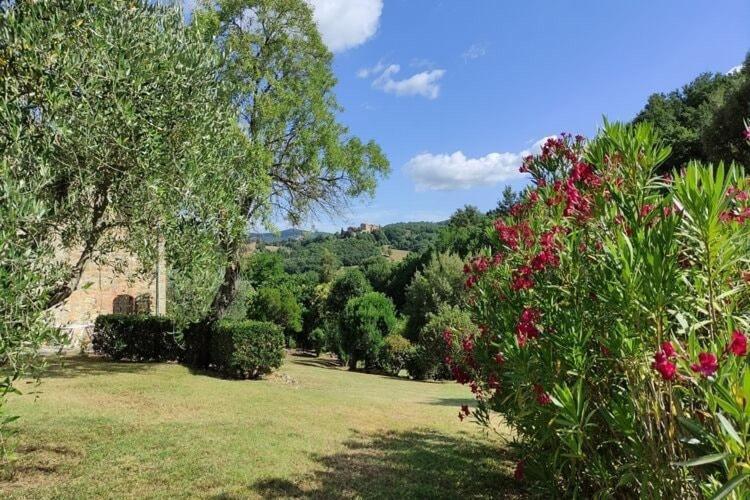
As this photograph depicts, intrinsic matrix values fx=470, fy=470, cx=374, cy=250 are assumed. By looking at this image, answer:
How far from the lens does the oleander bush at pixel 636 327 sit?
201 cm

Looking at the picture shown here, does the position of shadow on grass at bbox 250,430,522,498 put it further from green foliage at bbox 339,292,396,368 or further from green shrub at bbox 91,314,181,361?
green foliage at bbox 339,292,396,368

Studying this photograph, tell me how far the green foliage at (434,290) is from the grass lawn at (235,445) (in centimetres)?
2310

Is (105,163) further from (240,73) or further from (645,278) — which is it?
(240,73)

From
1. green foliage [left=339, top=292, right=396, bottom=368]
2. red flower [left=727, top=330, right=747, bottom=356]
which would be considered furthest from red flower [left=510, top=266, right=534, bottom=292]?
green foliage [left=339, top=292, right=396, bottom=368]

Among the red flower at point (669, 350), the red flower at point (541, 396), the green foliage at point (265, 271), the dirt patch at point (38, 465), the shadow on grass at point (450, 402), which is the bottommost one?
the shadow on grass at point (450, 402)

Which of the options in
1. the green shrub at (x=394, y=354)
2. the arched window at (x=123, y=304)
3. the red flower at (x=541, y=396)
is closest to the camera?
the red flower at (x=541, y=396)

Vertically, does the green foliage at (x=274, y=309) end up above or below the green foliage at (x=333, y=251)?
below

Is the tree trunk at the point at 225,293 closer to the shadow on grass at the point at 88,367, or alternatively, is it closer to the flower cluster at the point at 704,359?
the shadow on grass at the point at 88,367

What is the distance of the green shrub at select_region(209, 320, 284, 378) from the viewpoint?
518 inches

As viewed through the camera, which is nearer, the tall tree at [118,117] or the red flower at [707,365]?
the red flower at [707,365]

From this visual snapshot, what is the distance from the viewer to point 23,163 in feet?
12.4

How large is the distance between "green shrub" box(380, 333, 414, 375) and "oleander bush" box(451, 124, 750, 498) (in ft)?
55.0

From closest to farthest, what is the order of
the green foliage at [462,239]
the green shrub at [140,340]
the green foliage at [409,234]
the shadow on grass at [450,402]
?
the shadow on grass at [450,402] < the green shrub at [140,340] < the green foliage at [462,239] < the green foliage at [409,234]

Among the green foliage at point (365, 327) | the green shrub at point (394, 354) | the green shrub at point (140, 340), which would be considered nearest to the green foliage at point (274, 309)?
the green foliage at point (365, 327)
